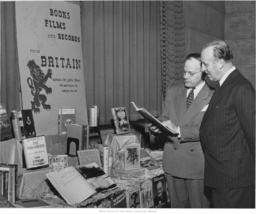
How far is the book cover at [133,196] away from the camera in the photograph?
2.78 metres

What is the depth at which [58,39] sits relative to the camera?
3027mm

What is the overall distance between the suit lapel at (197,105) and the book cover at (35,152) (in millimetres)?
1011

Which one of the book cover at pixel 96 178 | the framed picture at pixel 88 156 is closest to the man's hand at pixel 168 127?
the book cover at pixel 96 178

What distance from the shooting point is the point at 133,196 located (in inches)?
112

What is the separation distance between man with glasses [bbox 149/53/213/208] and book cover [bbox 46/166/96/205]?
0.57m

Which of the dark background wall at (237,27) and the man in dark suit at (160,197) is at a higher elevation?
the dark background wall at (237,27)

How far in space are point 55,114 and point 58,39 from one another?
24.2 inches

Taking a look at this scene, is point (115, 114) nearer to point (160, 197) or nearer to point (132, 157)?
point (132, 157)

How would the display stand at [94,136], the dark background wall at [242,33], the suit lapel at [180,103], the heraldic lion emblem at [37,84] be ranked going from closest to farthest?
the suit lapel at [180,103] < the heraldic lion emblem at [37,84] < the display stand at [94,136] < the dark background wall at [242,33]

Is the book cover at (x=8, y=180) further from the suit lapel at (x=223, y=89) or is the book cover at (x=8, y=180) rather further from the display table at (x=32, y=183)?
the suit lapel at (x=223, y=89)

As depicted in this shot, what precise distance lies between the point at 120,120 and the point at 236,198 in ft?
5.57

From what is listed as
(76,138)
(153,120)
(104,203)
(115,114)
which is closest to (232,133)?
(153,120)
